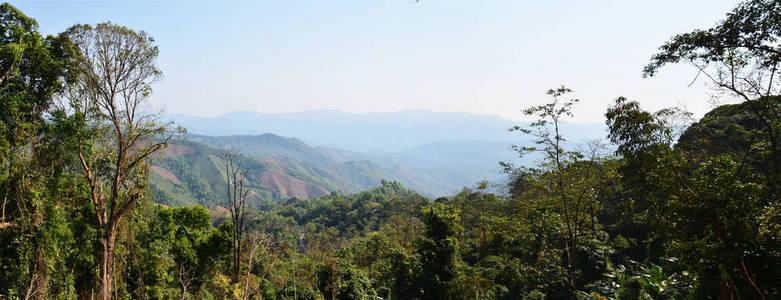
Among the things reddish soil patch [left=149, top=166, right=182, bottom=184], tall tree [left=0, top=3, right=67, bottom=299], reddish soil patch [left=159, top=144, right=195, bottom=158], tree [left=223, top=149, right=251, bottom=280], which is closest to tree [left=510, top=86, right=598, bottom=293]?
A: tree [left=223, top=149, right=251, bottom=280]

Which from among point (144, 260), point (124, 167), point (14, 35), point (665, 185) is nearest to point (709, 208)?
point (665, 185)

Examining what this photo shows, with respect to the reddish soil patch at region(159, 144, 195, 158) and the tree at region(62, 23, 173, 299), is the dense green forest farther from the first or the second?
the reddish soil patch at region(159, 144, 195, 158)

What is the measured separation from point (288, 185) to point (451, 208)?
170 m

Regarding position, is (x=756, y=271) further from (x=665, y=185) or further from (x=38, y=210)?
(x=38, y=210)

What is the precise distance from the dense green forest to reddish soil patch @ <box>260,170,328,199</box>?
Result: 153885mm

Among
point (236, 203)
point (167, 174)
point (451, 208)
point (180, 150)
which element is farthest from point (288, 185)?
point (236, 203)

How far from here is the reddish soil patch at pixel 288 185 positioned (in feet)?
553

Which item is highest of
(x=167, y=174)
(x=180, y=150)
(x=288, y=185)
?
(x=180, y=150)

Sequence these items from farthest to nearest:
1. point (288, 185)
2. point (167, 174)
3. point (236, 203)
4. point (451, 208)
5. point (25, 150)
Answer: point (288, 185), point (167, 174), point (451, 208), point (25, 150), point (236, 203)

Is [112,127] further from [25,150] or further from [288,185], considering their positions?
[288,185]

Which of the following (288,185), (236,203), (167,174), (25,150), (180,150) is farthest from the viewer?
(180,150)

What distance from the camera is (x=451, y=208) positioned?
14828mm

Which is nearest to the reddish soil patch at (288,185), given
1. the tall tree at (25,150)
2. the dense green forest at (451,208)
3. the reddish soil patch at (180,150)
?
the reddish soil patch at (180,150)

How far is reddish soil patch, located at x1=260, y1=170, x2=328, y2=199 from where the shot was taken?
553 feet
